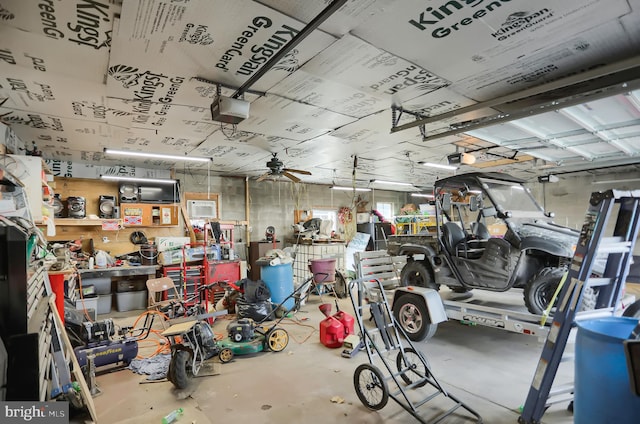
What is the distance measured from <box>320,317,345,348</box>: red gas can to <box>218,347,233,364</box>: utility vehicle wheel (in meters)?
1.17

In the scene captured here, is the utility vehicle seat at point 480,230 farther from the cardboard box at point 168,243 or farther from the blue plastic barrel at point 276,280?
the cardboard box at point 168,243

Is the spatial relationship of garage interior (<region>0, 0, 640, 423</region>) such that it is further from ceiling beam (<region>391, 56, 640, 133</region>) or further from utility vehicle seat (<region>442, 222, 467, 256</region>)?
utility vehicle seat (<region>442, 222, 467, 256</region>)

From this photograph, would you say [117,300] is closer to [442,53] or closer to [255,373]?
[255,373]

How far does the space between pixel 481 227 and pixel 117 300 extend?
677 centimetres

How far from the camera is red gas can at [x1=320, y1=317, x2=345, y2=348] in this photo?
4.07 meters

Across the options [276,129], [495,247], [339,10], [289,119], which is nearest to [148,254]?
[276,129]

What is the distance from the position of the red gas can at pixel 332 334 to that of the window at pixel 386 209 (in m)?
9.17

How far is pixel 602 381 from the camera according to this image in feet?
5.76

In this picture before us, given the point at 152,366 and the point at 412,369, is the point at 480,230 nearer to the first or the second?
the point at 412,369

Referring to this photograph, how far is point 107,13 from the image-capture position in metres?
2.21

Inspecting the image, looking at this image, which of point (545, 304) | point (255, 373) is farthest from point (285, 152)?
point (545, 304)

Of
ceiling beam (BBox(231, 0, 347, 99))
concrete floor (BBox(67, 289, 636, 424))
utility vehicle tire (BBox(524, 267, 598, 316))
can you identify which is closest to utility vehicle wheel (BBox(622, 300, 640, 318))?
utility vehicle tire (BBox(524, 267, 598, 316))

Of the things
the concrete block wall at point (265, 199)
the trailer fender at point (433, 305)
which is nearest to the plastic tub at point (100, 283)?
the concrete block wall at point (265, 199)

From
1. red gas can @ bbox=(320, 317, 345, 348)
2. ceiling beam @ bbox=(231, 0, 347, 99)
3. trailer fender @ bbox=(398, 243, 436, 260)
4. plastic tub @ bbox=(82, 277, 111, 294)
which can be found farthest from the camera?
plastic tub @ bbox=(82, 277, 111, 294)
